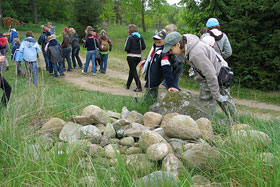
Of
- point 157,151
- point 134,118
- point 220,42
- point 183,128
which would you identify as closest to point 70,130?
point 134,118

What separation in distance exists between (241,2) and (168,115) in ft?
25.8

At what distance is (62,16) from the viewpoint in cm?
5250

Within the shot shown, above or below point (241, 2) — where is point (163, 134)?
below

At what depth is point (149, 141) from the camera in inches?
137

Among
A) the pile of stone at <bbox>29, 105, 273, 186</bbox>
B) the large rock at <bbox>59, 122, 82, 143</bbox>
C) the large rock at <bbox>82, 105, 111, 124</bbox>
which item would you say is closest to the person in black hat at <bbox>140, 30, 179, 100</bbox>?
the pile of stone at <bbox>29, 105, 273, 186</bbox>

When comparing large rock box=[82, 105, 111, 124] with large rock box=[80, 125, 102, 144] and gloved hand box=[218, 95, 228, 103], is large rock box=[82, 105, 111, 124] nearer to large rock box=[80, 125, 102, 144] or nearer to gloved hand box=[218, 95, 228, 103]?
large rock box=[80, 125, 102, 144]

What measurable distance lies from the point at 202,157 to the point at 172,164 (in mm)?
312

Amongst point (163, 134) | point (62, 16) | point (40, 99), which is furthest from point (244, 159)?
point (62, 16)

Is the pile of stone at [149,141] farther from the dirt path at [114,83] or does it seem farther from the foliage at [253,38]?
the foliage at [253,38]

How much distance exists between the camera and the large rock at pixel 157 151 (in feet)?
10.4

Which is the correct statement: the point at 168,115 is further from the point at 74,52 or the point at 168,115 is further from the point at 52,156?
the point at 74,52

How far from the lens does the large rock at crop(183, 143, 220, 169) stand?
9.27 feet

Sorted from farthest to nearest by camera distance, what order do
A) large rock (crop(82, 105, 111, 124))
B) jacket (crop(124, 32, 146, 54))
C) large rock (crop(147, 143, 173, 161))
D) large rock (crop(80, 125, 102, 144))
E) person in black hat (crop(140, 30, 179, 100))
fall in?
1. jacket (crop(124, 32, 146, 54))
2. person in black hat (crop(140, 30, 179, 100))
3. large rock (crop(82, 105, 111, 124))
4. large rock (crop(80, 125, 102, 144))
5. large rock (crop(147, 143, 173, 161))

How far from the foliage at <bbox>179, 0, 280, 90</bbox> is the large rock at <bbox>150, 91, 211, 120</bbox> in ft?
21.7
